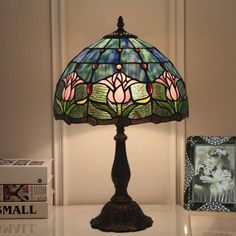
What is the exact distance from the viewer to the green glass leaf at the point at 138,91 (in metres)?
1.38

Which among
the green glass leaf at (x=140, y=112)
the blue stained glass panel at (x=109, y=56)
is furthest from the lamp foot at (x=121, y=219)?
the blue stained glass panel at (x=109, y=56)

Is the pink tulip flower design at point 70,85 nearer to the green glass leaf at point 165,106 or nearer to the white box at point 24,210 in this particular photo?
the green glass leaf at point 165,106

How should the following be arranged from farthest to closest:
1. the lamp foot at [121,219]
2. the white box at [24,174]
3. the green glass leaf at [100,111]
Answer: the white box at [24,174], the lamp foot at [121,219], the green glass leaf at [100,111]

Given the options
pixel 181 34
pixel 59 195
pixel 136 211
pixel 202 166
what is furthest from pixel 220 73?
pixel 59 195

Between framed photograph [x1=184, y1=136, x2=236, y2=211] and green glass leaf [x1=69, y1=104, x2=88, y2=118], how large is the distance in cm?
44

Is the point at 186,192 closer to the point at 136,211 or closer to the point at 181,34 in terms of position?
the point at 136,211

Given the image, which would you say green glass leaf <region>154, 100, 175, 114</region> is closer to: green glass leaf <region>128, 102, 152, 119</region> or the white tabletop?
green glass leaf <region>128, 102, 152, 119</region>

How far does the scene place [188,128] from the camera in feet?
5.80

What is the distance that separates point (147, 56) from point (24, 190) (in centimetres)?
52

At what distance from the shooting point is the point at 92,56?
56.9 inches

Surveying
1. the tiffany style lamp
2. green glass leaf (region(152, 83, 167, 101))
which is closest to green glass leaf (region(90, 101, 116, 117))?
→ the tiffany style lamp

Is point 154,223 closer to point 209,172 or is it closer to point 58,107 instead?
point 209,172

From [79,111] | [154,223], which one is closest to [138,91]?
[79,111]

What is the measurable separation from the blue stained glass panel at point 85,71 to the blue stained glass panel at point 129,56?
0.08 m
